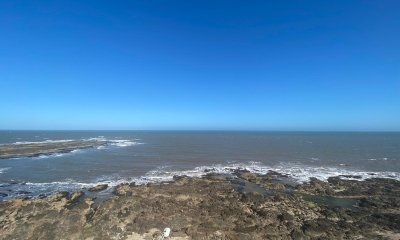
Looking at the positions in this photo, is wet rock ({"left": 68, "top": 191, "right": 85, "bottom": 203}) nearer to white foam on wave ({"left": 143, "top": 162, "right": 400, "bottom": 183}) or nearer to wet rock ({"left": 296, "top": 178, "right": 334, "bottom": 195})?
white foam on wave ({"left": 143, "top": 162, "right": 400, "bottom": 183})

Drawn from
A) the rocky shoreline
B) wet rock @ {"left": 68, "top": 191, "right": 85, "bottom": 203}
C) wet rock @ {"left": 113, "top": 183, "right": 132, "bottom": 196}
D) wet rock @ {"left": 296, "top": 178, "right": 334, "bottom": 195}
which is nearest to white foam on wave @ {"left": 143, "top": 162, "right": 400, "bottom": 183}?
wet rock @ {"left": 296, "top": 178, "right": 334, "bottom": 195}

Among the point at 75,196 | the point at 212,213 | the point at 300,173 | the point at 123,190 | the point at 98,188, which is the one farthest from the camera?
the point at 300,173

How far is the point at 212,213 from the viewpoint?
1577 centimetres

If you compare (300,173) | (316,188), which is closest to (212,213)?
(316,188)

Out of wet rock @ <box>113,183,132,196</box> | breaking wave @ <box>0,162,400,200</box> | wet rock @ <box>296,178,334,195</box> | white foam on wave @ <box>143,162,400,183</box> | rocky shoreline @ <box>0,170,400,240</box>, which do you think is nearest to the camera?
rocky shoreline @ <box>0,170,400,240</box>

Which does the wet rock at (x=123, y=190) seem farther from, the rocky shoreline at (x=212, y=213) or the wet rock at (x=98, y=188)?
the wet rock at (x=98, y=188)

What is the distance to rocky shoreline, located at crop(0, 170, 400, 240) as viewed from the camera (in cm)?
1317

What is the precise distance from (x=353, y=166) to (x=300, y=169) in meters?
10.2

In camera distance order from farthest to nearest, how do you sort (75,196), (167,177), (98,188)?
(167,177), (98,188), (75,196)

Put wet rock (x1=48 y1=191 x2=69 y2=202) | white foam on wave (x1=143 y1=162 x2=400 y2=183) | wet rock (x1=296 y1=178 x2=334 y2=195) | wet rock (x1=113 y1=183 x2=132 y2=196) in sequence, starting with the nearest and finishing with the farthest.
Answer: wet rock (x1=48 y1=191 x2=69 y2=202)
wet rock (x1=113 y1=183 x2=132 y2=196)
wet rock (x1=296 y1=178 x2=334 y2=195)
white foam on wave (x1=143 y1=162 x2=400 y2=183)

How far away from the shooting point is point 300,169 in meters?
32.8

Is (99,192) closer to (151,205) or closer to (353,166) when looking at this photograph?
(151,205)

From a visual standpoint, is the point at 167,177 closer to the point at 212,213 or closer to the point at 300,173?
the point at 212,213

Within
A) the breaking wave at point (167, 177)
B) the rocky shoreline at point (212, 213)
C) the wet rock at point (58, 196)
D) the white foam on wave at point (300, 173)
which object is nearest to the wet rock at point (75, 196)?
the rocky shoreline at point (212, 213)
